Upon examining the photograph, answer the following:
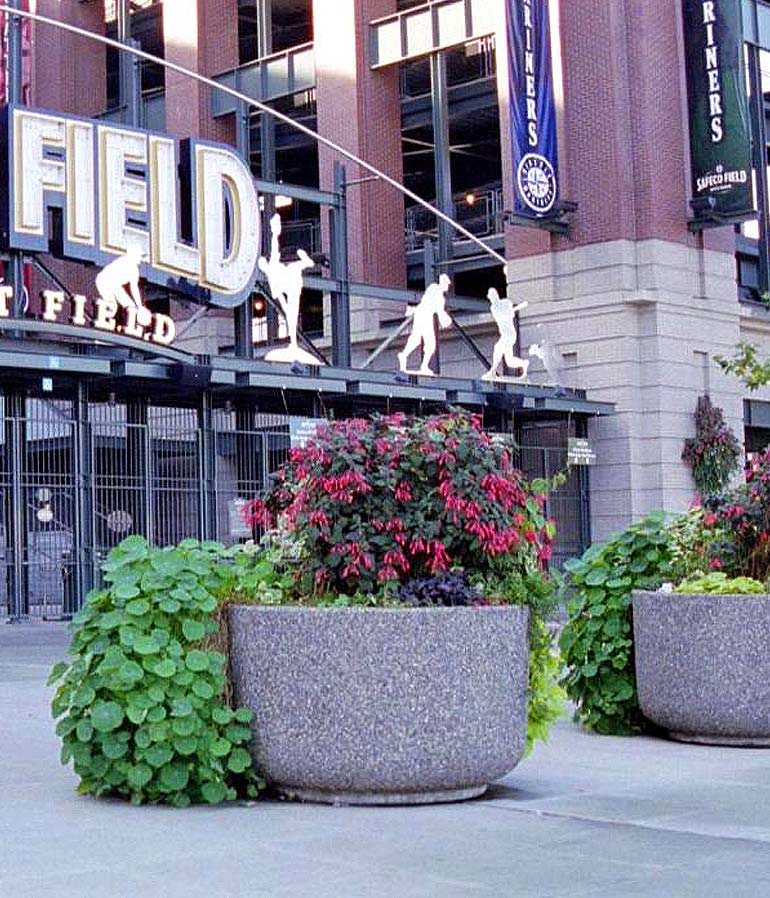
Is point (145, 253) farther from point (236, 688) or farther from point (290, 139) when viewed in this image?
point (236, 688)

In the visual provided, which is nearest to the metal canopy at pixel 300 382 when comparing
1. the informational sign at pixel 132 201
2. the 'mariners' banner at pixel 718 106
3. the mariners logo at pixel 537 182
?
the informational sign at pixel 132 201

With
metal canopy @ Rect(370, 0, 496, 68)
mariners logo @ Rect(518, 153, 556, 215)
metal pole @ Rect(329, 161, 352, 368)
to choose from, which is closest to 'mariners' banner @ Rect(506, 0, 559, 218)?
mariners logo @ Rect(518, 153, 556, 215)

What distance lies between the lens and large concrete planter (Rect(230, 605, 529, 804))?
8.27 metres

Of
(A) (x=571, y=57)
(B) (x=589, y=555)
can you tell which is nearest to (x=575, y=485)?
(A) (x=571, y=57)

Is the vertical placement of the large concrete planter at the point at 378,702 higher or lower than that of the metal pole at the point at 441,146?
lower

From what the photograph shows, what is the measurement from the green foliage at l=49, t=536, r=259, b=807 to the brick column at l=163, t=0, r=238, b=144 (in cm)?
3376

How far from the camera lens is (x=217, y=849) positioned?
7180 mm

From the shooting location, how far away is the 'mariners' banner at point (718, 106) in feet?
109

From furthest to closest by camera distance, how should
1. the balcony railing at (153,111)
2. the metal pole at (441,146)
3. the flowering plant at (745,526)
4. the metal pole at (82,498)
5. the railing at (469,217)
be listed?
the balcony railing at (153,111)
the railing at (469,217)
the metal pole at (441,146)
the metal pole at (82,498)
the flowering plant at (745,526)

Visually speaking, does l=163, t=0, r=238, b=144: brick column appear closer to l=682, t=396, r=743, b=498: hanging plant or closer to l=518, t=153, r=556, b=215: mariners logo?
l=518, t=153, r=556, b=215: mariners logo

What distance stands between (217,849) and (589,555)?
5460mm

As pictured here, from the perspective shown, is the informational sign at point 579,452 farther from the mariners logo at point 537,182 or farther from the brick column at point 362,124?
the brick column at point 362,124

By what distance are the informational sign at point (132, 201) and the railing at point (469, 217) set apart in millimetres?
9827

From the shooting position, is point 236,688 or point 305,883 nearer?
point 305,883
